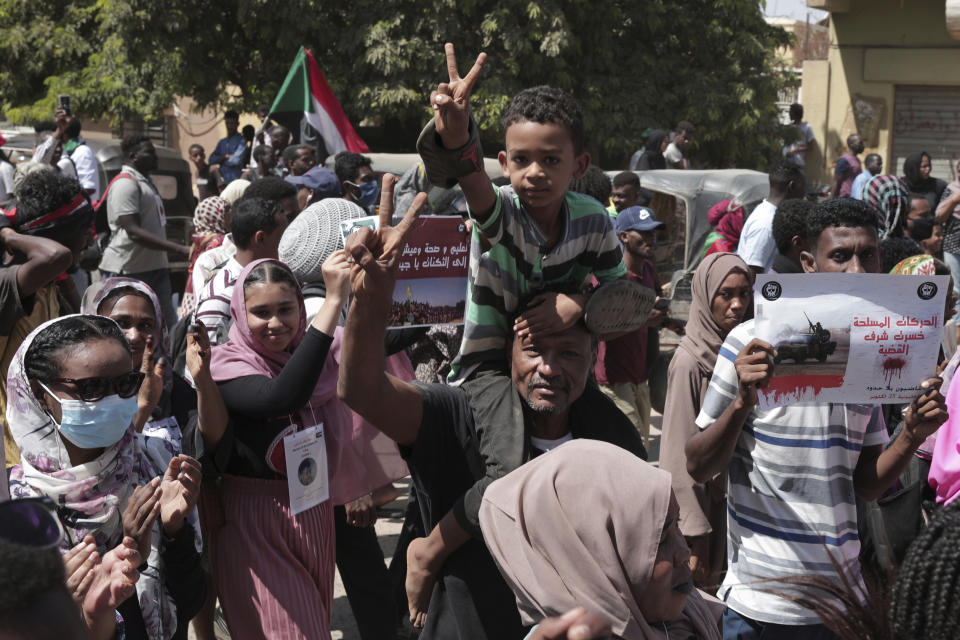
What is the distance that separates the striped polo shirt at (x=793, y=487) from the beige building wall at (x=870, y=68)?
72.7 ft

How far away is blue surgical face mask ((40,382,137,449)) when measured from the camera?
2.93 meters

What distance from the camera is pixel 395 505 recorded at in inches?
265

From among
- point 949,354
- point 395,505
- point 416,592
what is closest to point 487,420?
point 416,592

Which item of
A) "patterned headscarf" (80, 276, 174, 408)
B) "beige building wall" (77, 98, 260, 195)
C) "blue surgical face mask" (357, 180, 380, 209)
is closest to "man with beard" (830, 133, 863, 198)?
"blue surgical face mask" (357, 180, 380, 209)

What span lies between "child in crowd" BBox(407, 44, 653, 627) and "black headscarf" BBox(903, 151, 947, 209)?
10073mm

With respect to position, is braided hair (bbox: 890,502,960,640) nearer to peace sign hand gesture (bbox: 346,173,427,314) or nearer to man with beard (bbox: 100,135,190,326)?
peace sign hand gesture (bbox: 346,173,427,314)

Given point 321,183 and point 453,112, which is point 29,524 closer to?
point 453,112

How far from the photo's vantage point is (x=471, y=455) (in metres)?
2.83

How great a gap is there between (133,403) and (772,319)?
1824mm

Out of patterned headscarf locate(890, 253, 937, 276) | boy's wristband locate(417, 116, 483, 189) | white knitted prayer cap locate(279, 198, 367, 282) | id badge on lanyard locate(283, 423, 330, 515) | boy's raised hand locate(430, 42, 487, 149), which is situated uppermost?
boy's raised hand locate(430, 42, 487, 149)

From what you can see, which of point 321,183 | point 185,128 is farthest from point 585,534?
point 185,128

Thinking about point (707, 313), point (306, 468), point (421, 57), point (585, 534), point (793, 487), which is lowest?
point (306, 468)

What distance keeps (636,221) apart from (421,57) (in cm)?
1274

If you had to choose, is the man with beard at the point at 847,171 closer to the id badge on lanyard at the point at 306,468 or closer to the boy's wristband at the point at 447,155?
the id badge on lanyard at the point at 306,468
